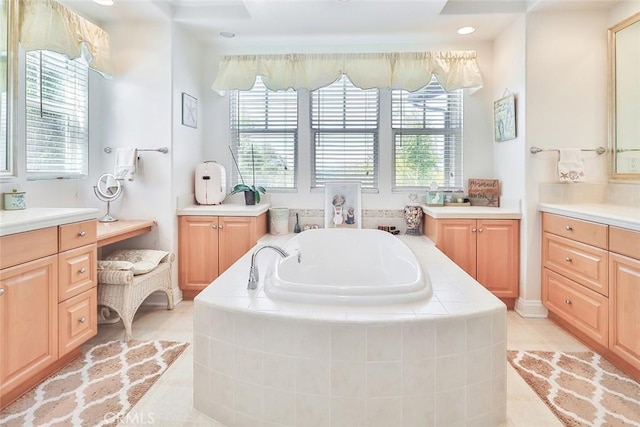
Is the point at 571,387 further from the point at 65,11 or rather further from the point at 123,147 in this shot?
the point at 65,11

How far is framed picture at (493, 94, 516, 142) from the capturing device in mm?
3092

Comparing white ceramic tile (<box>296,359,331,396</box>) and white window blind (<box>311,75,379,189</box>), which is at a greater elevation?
white window blind (<box>311,75,379,189</box>)

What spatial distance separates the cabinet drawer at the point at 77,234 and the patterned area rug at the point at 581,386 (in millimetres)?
2606

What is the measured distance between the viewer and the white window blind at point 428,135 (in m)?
3.67

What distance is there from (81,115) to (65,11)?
30.9 inches

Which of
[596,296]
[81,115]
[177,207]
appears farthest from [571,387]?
[81,115]

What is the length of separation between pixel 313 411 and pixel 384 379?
31 cm

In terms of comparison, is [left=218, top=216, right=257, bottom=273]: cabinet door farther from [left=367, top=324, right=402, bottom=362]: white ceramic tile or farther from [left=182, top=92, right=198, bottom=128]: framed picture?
[left=367, top=324, right=402, bottom=362]: white ceramic tile

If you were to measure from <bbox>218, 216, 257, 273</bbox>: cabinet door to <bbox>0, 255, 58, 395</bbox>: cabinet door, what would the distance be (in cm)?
138

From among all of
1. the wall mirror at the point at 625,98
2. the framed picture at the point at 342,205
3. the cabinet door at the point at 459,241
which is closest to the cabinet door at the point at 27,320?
the framed picture at the point at 342,205

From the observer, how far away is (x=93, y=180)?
3.16m

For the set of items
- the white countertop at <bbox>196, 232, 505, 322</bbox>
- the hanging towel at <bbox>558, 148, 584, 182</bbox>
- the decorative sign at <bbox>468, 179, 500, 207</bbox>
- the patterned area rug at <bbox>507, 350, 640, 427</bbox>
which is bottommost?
the patterned area rug at <bbox>507, 350, 640, 427</bbox>

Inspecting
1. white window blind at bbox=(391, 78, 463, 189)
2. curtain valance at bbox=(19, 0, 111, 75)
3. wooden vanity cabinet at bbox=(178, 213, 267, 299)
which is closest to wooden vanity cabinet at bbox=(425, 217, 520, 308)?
white window blind at bbox=(391, 78, 463, 189)

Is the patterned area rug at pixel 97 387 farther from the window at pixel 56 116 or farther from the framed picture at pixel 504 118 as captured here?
the framed picture at pixel 504 118
